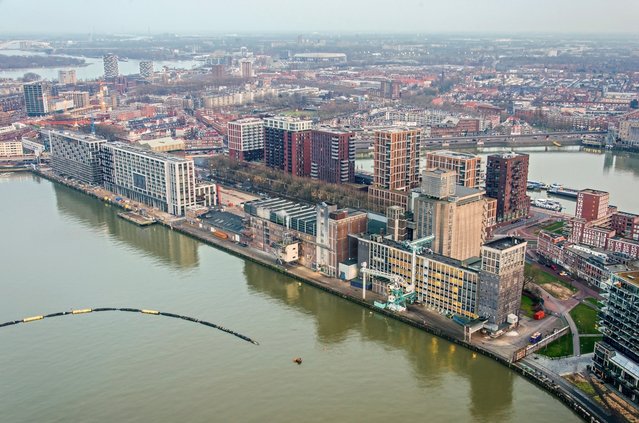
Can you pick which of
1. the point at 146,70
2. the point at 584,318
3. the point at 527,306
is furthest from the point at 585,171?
the point at 146,70

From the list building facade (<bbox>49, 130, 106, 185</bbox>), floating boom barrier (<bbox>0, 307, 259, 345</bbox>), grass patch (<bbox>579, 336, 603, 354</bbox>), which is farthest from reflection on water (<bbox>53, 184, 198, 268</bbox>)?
grass patch (<bbox>579, 336, 603, 354</bbox>)

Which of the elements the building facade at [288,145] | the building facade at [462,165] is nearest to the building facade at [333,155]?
the building facade at [288,145]

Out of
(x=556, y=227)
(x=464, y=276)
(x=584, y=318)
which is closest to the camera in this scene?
(x=464, y=276)

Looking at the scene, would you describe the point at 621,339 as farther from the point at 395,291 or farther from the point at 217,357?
the point at 217,357

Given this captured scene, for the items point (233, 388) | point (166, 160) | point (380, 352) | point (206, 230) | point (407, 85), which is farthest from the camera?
point (407, 85)

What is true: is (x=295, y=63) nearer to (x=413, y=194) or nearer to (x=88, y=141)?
(x=88, y=141)

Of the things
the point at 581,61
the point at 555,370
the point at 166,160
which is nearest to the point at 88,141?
the point at 166,160

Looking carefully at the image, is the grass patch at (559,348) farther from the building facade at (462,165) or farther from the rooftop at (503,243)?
the building facade at (462,165)
